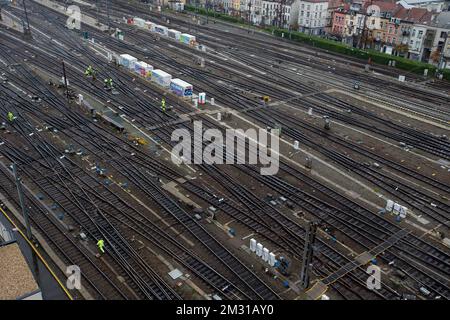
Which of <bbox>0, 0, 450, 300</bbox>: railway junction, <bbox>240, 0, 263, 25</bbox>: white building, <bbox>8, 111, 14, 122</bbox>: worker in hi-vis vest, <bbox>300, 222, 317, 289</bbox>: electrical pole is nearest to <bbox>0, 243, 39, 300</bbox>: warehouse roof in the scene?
<bbox>0, 0, 450, 300</bbox>: railway junction

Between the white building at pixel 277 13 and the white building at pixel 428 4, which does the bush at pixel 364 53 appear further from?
the white building at pixel 428 4

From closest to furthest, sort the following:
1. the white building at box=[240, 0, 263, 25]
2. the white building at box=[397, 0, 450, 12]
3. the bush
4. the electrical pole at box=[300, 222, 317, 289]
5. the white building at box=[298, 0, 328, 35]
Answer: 1. the electrical pole at box=[300, 222, 317, 289]
2. the bush
3. the white building at box=[397, 0, 450, 12]
4. the white building at box=[298, 0, 328, 35]
5. the white building at box=[240, 0, 263, 25]

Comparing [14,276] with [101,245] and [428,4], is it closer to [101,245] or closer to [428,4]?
[101,245]

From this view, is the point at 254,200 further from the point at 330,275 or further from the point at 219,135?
the point at 219,135

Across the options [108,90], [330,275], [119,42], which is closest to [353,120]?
[330,275]

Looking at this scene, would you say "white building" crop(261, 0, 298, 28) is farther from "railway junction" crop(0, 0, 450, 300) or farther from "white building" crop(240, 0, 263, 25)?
"railway junction" crop(0, 0, 450, 300)
